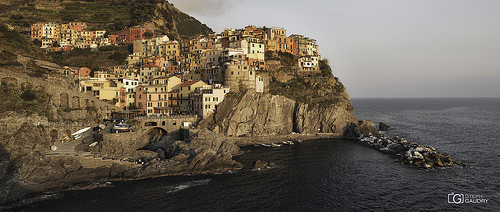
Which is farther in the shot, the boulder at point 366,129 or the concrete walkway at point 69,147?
the boulder at point 366,129

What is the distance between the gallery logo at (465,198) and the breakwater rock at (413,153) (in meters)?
11.7

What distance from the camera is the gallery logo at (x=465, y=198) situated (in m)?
37.7

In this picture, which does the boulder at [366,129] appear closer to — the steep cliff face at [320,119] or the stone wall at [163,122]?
the steep cliff face at [320,119]

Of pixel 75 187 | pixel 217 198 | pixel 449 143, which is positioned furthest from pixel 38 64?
pixel 449 143

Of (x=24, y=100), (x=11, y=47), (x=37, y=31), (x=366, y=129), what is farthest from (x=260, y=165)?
(x=37, y=31)

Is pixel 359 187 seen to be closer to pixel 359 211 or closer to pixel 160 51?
pixel 359 211

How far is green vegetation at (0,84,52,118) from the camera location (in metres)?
53.0

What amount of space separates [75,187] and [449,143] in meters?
79.2

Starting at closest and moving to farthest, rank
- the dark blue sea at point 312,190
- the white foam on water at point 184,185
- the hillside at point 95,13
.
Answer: the dark blue sea at point 312,190, the white foam on water at point 184,185, the hillside at point 95,13

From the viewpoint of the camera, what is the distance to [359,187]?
42.8 m

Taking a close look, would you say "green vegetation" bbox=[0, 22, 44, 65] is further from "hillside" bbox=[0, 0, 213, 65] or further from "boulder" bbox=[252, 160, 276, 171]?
"boulder" bbox=[252, 160, 276, 171]

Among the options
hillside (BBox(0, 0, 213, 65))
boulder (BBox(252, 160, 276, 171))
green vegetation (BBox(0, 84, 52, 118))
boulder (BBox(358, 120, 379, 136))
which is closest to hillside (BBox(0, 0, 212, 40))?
hillside (BBox(0, 0, 213, 65))

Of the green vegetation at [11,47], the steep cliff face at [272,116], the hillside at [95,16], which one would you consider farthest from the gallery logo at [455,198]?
the hillside at [95,16]

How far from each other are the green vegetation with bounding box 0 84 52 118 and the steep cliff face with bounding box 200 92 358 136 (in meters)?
32.2
